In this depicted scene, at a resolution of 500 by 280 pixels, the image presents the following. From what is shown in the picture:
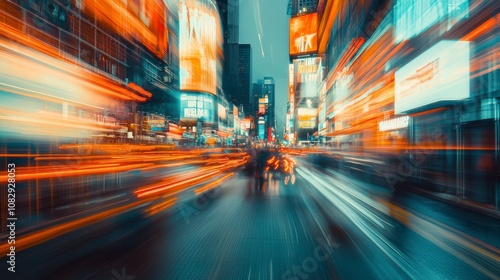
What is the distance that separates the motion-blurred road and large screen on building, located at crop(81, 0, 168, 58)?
10.7 m

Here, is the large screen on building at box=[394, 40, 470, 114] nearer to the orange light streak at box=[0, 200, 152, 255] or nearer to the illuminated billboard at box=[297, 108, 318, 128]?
the orange light streak at box=[0, 200, 152, 255]

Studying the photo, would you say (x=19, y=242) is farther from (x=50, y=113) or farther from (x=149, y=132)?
(x=149, y=132)

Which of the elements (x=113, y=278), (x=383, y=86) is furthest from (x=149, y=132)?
(x=113, y=278)

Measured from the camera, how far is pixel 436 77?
14.3m

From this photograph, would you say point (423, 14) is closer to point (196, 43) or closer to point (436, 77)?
point (436, 77)

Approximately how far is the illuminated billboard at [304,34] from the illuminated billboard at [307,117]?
95.8ft

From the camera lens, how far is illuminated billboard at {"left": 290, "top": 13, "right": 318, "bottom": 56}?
7056 centimetres

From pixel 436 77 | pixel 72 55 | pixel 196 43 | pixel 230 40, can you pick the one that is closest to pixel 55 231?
pixel 72 55

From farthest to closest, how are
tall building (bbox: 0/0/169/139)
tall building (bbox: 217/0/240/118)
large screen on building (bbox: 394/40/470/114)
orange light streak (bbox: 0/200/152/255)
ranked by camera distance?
tall building (bbox: 217/0/240/118) < large screen on building (bbox: 394/40/470/114) < tall building (bbox: 0/0/169/139) < orange light streak (bbox: 0/200/152/255)

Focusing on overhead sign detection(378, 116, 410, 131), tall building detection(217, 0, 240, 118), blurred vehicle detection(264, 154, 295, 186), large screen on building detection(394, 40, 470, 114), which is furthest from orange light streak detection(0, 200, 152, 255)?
tall building detection(217, 0, 240, 118)

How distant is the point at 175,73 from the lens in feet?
216

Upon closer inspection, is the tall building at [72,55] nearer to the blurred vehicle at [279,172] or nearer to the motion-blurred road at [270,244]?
the motion-blurred road at [270,244]

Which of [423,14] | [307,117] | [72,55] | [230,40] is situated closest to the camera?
[72,55]

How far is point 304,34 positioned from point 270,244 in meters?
70.0
